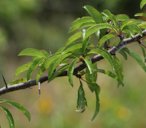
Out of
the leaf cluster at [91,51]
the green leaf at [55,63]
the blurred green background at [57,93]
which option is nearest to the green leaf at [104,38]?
the leaf cluster at [91,51]

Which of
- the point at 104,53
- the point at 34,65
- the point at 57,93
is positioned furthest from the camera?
the point at 57,93

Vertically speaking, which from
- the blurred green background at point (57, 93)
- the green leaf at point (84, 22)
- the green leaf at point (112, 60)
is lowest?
the blurred green background at point (57, 93)

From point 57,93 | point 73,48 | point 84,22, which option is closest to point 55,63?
point 73,48

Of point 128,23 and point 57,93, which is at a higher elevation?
point 128,23

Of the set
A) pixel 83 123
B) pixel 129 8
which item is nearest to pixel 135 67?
pixel 83 123

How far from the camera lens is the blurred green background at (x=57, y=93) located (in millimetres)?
6042

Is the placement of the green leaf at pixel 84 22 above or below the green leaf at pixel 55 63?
above

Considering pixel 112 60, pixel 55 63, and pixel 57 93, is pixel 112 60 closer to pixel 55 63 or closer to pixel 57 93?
pixel 55 63

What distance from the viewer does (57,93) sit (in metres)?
8.09

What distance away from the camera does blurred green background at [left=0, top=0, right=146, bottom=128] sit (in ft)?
19.8

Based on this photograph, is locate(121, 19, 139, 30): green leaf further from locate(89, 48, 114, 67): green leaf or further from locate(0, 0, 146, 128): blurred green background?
locate(0, 0, 146, 128): blurred green background

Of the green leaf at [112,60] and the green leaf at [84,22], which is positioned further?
the green leaf at [84,22]

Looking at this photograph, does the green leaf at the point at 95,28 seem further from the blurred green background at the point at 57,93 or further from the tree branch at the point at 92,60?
the blurred green background at the point at 57,93

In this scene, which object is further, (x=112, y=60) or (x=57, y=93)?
(x=57, y=93)
